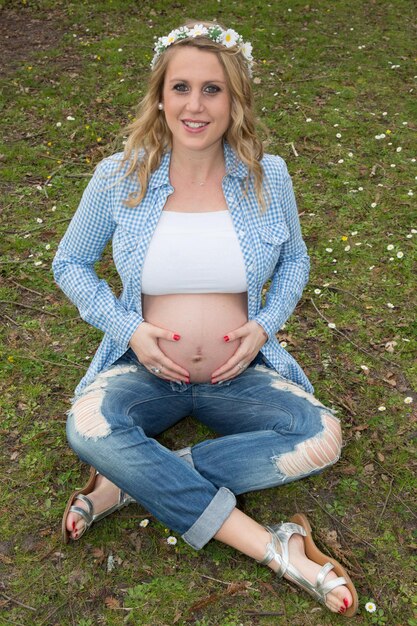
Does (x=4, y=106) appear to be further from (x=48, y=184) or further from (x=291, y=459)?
(x=291, y=459)

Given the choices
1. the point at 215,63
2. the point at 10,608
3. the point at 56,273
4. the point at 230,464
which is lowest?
the point at 10,608

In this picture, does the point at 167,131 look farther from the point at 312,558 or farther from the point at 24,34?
the point at 24,34

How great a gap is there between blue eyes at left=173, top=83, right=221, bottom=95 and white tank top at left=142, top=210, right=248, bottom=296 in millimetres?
564

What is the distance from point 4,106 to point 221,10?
12.9 feet

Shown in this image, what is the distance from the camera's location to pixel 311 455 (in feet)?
10.2

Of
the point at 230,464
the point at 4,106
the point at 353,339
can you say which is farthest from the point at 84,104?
the point at 230,464

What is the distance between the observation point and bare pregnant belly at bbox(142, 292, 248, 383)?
3.21 m

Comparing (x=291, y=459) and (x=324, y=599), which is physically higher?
(x=291, y=459)

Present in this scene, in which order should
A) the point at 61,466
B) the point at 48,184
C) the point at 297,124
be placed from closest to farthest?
the point at 61,466 → the point at 48,184 → the point at 297,124

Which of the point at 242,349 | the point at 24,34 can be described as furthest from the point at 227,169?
the point at 24,34

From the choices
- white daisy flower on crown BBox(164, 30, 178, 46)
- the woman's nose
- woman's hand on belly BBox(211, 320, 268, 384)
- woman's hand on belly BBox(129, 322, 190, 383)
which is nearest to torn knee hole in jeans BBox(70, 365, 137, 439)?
woman's hand on belly BBox(129, 322, 190, 383)

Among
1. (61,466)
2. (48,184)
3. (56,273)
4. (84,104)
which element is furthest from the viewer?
(84,104)

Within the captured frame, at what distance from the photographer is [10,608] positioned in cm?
298

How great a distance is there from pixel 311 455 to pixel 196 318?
2.76ft
